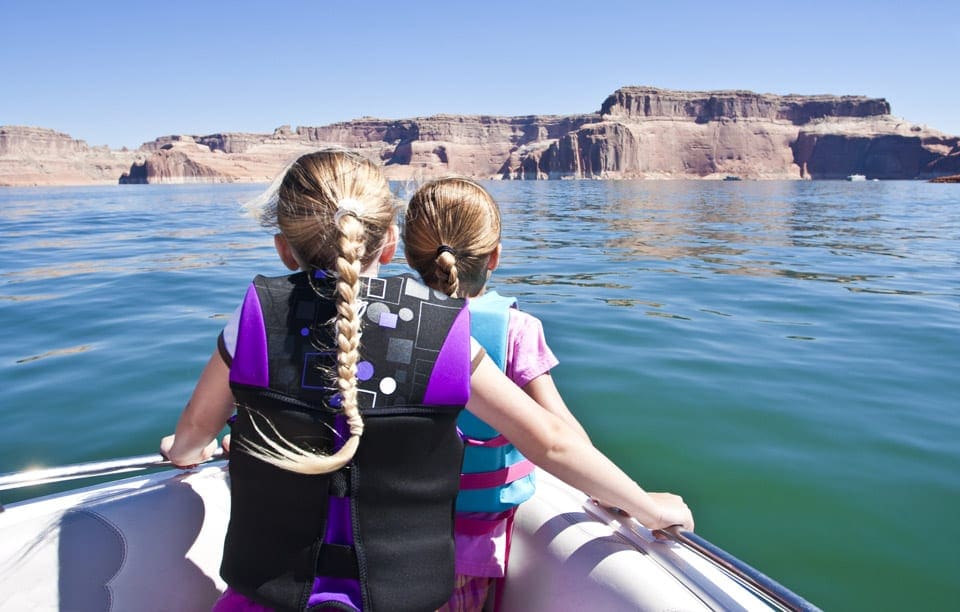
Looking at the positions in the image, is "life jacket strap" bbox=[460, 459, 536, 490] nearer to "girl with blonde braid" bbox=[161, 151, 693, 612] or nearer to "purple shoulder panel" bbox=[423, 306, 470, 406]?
"girl with blonde braid" bbox=[161, 151, 693, 612]

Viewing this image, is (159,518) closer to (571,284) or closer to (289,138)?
(571,284)

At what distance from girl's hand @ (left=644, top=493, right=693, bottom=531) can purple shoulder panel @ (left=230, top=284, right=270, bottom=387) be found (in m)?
1.03

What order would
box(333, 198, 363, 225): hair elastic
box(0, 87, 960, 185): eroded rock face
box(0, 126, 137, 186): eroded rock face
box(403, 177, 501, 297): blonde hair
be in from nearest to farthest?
box(333, 198, 363, 225): hair elastic, box(403, 177, 501, 297): blonde hair, box(0, 87, 960, 185): eroded rock face, box(0, 126, 137, 186): eroded rock face

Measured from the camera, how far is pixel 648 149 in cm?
11044

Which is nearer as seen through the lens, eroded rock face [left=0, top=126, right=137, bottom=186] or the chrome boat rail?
the chrome boat rail

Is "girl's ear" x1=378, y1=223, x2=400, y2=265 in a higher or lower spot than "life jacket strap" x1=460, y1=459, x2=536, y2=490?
higher

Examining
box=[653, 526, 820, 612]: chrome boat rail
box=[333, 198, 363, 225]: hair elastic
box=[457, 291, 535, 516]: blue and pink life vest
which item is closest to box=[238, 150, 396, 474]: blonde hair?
box=[333, 198, 363, 225]: hair elastic

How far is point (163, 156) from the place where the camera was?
4230 inches

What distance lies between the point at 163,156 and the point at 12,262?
365ft

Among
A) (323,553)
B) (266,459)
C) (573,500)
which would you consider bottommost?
(573,500)

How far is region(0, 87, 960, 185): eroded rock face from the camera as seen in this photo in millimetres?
105812

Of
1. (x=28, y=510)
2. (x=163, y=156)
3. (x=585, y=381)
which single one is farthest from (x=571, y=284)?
(x=163, y=156)

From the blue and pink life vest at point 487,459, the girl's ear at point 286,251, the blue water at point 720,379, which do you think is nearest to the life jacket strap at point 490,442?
the blue and pink life vest at point 487,459

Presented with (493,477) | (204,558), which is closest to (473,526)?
(493,477)
